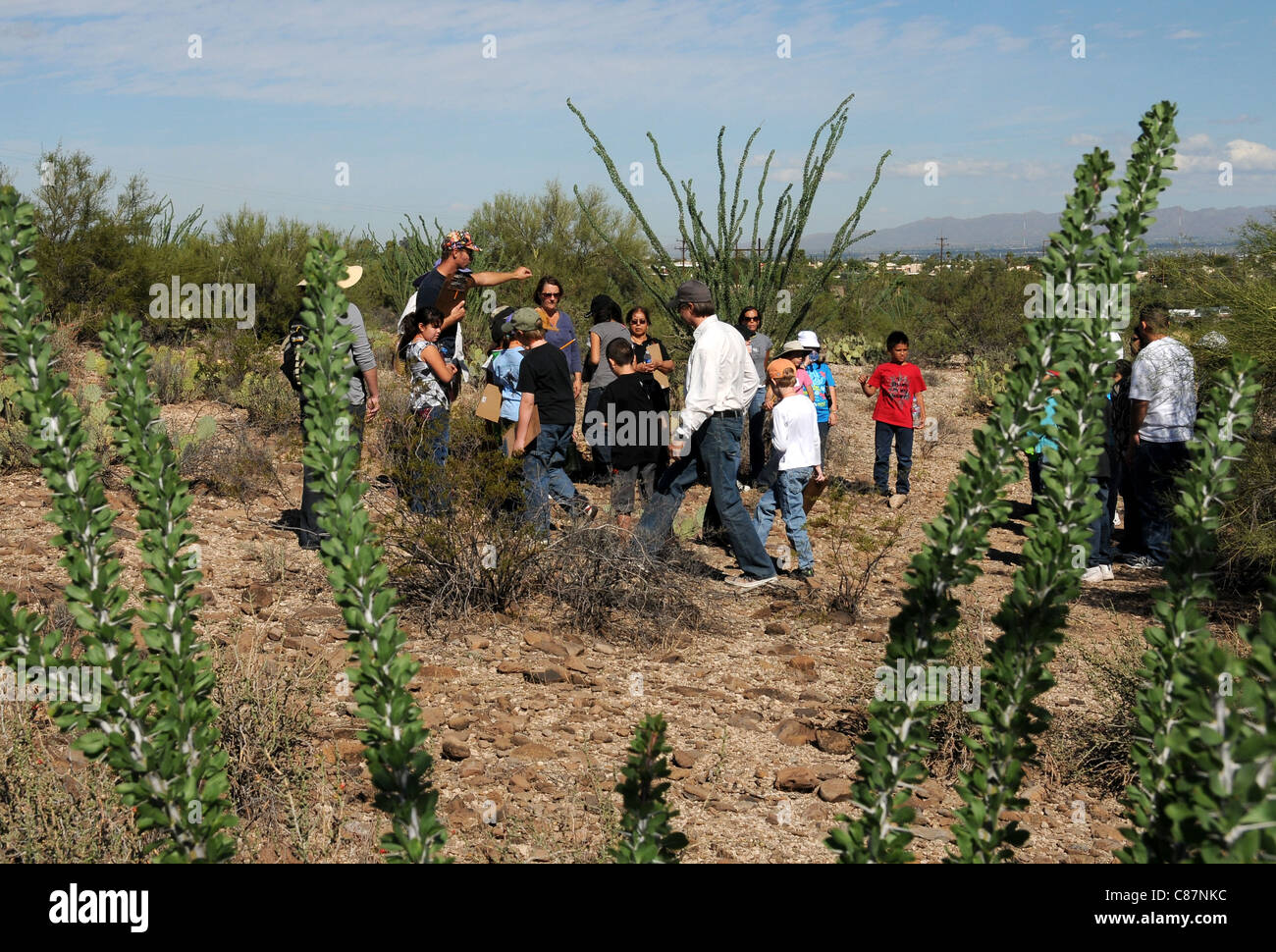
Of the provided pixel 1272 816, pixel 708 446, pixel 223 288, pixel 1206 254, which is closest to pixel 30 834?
pixel 1272 816

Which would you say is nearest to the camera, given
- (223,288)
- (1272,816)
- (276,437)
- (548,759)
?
(1272,816)

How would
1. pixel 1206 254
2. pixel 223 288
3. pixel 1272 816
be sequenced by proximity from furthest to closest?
pixel 223 288, pixel 1206 254, pixel 1272 816

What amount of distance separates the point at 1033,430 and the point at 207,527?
6216 mm

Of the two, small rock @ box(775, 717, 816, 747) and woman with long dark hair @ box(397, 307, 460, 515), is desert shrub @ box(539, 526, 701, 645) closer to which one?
small rock @ box(775, 717, 816, 747)

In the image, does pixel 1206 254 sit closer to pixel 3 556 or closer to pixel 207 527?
pixel 207 527

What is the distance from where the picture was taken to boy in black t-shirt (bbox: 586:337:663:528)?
664cm

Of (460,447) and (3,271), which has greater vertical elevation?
(3,271)

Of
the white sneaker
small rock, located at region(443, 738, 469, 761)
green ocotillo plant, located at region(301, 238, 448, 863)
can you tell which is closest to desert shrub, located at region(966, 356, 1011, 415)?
the white sneaker

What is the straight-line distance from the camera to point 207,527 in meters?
6.98

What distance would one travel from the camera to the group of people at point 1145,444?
6.72 m

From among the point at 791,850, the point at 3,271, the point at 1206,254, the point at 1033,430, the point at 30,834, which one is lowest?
the point at 791,850

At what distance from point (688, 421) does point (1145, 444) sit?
3319 millimetres

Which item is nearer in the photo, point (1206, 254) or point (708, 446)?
point (708, 446)

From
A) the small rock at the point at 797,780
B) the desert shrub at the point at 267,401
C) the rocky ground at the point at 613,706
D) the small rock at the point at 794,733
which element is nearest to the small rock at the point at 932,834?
the rocky ground at the point at 613,706
